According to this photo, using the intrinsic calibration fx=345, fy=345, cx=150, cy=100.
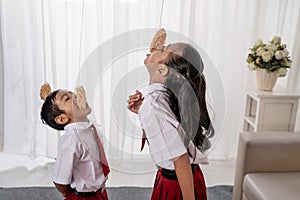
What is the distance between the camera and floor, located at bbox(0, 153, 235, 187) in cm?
218

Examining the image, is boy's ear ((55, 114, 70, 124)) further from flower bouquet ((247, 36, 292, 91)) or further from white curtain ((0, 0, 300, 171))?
flower bouquet ((247, 36, 292, 91))

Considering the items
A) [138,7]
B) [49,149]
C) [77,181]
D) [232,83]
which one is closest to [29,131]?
[49,149]

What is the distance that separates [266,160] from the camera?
1773mm

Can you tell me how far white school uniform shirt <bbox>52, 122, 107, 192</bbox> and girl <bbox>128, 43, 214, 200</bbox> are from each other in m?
0.30

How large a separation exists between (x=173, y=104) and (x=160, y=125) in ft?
0.24

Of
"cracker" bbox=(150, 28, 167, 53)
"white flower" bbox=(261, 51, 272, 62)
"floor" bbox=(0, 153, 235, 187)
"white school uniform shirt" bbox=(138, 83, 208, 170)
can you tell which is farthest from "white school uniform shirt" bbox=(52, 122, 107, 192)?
"white flower" bbox=(261, 51, 272, 62)

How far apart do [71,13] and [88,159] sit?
1.31 metres

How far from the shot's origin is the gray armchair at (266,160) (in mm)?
1726

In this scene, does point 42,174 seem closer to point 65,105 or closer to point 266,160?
point 65,105

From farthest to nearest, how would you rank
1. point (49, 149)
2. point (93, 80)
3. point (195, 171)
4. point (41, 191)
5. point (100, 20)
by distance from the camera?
point (49, 149) < point (100, 20) < point (41, 191) < point (195, 171) < point (93, 80)

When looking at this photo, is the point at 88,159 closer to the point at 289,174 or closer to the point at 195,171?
the point at 195,171

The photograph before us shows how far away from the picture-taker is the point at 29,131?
2498 millimetres

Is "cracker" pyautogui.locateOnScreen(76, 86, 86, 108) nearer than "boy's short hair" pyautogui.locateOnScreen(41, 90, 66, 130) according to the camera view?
Yes

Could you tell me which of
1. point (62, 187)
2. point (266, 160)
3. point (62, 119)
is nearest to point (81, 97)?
point (62, 119)
